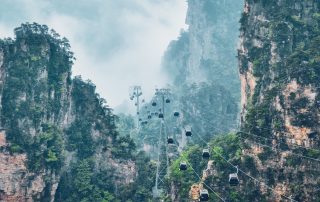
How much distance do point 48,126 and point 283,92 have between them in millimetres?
26236

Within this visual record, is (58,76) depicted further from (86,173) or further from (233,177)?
(233,177)

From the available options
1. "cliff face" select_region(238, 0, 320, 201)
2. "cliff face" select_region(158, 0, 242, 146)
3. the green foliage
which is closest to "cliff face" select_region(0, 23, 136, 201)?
the green foliage

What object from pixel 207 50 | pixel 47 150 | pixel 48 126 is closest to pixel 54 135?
pixel 48 126

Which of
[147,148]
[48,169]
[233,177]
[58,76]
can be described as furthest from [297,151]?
[147,148]

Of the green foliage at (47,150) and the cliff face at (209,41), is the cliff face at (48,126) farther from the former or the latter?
the cliff face at (209,41)

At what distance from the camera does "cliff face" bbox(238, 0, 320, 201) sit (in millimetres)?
32156

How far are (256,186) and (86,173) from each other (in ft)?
75.4

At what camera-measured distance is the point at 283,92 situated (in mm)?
35500

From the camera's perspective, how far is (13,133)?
44.2 meters

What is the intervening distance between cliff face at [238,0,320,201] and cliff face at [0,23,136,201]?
19.1m

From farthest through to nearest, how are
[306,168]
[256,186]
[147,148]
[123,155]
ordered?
[147,148], [123,155], [256,186], [306,168]

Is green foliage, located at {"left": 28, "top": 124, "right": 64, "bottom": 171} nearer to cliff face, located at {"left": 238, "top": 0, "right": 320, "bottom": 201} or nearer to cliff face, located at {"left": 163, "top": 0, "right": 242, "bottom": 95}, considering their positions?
cliff face, located at {"left": 238, "top": 0, "right": 320, "bottom": 201}

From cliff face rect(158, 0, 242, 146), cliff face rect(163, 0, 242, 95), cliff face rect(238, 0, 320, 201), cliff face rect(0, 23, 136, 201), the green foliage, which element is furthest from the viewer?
cliff face rect(163, 0, 242, 95)

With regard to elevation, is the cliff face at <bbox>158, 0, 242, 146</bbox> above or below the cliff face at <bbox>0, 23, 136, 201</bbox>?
above
